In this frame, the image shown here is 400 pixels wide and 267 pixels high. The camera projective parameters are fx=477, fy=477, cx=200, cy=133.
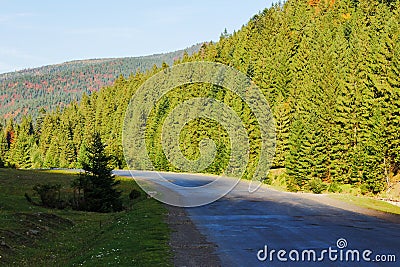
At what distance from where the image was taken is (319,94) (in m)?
63.2

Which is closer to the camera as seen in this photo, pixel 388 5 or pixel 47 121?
pixel 388 5

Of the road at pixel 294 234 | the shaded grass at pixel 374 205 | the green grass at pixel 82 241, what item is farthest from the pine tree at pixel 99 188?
the shaded grass at pixel 374 205

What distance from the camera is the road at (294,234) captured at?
13.8 meters

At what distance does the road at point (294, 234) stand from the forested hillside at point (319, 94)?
2094 centimetres

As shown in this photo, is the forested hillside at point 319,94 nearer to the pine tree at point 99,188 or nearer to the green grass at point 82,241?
the pine tree at point 99,188

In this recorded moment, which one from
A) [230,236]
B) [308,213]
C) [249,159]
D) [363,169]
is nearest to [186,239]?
[230,236]

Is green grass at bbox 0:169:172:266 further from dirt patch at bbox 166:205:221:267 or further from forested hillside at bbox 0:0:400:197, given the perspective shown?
forested hillside at bbox 0:0:400:197

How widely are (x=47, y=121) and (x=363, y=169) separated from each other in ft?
451

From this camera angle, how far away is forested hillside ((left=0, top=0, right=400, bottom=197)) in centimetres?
4825

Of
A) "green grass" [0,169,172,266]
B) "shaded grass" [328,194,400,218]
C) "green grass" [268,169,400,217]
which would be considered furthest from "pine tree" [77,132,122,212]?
"green grass" [268,169,400,217]

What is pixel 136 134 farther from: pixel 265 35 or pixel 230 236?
pixel 230 236

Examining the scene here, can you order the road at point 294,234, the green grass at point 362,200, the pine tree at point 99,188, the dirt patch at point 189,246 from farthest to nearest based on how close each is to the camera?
the pine tree at point 99,188
the green grass at point 362,200
the road at point 294,234
the dirt patch at point 189,246

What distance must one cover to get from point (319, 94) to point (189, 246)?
50.5 m

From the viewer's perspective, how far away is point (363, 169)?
4694 cm
